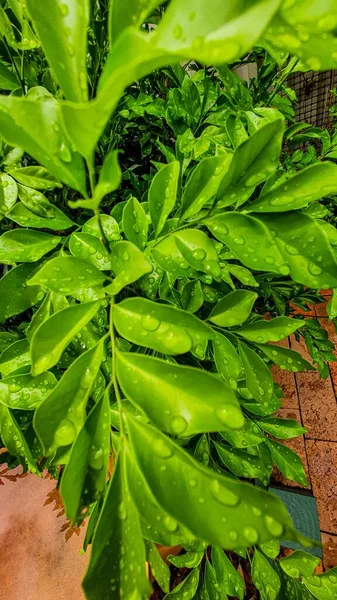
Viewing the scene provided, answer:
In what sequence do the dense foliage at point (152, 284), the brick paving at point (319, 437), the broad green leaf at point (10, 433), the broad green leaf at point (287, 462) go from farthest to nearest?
1. the brick paving at point (319, 437)
2. the broad green leaf at point (287, 462)
3. the broad green leaf at point (10, 433)
4. the dense foliage at point (152, 284)

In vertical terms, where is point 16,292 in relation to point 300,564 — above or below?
above

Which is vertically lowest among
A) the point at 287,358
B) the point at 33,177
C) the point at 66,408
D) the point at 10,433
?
the point at 287,358

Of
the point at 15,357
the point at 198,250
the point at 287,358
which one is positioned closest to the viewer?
the point at 198,250

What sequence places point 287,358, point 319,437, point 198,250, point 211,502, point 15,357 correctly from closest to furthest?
point 211,502 → point 198,250 → point 15,357 → point 287,358 → point 319,437

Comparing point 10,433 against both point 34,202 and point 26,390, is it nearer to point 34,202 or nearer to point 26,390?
point 26,390

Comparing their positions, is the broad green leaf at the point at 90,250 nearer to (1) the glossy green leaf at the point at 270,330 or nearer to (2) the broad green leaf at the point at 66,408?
(2) the broad green leaf at the point at 66,408

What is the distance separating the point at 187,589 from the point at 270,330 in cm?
41

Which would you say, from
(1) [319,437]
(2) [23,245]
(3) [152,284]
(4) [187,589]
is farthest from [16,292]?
(1) [319,437]

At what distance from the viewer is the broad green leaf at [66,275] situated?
268mm

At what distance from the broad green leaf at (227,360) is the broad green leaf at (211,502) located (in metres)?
0.22

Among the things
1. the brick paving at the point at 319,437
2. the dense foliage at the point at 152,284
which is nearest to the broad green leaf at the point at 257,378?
the dense foliage at the point at 152,284

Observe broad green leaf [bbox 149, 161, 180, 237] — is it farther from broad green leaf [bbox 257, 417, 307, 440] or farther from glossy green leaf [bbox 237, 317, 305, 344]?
broad green leaf [bbox 257, 417, 307, 440]

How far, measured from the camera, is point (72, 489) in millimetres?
220

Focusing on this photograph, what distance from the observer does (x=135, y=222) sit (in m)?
0.35
